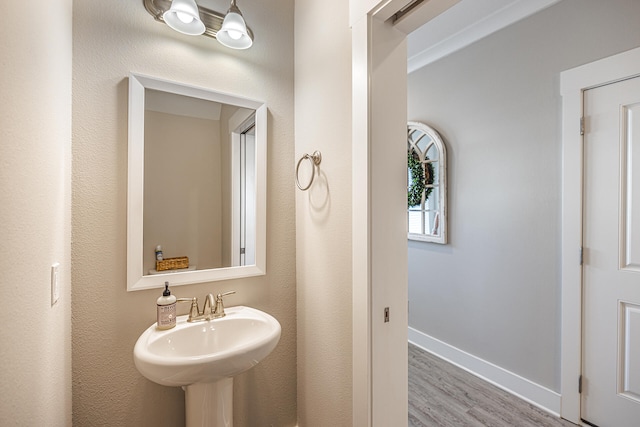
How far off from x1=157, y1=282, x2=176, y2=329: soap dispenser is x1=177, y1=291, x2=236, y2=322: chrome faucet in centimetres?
7

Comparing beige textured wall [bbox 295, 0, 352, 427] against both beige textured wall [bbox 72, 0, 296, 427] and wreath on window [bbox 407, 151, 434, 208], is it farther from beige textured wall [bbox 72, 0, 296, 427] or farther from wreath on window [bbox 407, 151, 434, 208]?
wreath on window [bbox 407, 151, 434, 208]

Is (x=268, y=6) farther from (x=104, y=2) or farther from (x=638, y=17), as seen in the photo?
Result: (x=638, y=17)

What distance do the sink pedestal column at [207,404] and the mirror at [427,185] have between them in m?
2.01

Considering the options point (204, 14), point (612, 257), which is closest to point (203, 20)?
point (204, 14)

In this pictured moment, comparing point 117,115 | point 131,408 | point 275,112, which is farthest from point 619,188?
point 131,408

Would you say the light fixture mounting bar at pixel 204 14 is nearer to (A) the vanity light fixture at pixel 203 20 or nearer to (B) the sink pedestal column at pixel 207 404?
(A) the vanity light fixture at pixel 203 20

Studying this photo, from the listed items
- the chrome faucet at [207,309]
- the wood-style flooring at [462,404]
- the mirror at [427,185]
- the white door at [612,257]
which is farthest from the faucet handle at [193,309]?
the white door at [612,257]

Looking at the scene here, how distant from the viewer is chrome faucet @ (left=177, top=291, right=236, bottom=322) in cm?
133

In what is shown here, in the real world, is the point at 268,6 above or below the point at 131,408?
above

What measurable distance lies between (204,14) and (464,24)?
6.43 feet

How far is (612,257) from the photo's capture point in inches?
66.6

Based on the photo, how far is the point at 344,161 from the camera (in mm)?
1262

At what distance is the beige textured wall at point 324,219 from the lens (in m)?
1.26

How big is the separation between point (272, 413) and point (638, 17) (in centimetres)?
285
